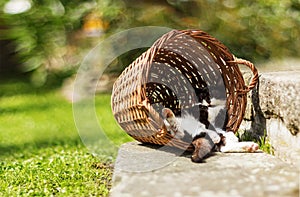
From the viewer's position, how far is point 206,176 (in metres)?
2.02

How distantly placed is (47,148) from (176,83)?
4.09 ft

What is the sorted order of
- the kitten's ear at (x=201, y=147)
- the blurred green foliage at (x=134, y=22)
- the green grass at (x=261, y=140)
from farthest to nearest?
the blurred green foliage at (x=134, y=22)
the green grass at (x=261, y=140)
the kitten's ear at (x=201, y=147)

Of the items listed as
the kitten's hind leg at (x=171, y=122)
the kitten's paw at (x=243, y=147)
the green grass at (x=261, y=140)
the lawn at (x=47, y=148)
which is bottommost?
the lawn at (x=47, y=148)

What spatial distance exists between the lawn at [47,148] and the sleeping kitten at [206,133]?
1.58ft

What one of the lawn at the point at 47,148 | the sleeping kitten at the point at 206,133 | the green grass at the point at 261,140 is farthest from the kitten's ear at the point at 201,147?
the lawn at the point at 47,148

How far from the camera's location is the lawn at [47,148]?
A: 2.82 metres

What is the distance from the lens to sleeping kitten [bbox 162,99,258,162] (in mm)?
2459

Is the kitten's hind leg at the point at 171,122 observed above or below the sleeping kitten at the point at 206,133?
above

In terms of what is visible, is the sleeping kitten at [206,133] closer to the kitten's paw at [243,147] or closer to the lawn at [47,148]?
the kitten's paw at [243,147]

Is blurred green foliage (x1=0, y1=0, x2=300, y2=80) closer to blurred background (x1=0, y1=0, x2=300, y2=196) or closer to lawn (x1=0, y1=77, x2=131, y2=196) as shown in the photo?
blurred background (x1=0, y1=0, x2=300, y2=196)

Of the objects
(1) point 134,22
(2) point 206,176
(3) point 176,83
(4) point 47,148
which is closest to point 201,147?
(2) point 206,176

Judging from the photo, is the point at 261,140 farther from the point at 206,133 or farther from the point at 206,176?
the point at 206,176

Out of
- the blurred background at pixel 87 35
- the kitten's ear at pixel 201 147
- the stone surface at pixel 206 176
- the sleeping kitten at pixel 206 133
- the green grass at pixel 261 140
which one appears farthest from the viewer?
the blurred background at pixel 87 35

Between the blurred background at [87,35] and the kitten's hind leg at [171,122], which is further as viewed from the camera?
the blurred background at [87,35]
